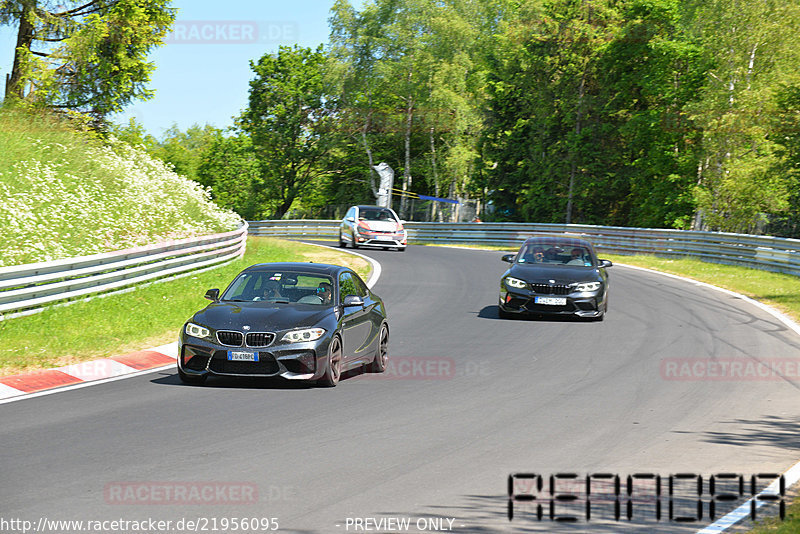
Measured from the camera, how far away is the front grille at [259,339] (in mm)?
11555

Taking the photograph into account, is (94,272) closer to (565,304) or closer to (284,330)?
(284,330)

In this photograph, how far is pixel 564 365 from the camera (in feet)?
46.3

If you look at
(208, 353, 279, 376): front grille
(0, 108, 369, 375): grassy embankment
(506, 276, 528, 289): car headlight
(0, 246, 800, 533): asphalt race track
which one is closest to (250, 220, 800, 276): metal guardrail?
(0, 108, 369, 375): grassy embankment

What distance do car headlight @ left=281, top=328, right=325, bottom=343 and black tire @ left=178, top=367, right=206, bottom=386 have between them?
1.15m

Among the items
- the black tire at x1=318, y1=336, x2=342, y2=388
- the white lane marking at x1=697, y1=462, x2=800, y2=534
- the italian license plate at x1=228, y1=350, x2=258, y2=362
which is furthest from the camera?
the black tire at x1=318, y1=336, x2=342, y2=388

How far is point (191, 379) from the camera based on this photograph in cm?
1218

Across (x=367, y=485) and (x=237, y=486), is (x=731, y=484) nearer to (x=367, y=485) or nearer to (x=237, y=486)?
(x=367, y=485)

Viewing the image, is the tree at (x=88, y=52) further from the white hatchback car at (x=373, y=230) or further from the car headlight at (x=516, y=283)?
the car headlight at (x=516, y=283)

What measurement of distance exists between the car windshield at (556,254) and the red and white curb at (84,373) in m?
8.17

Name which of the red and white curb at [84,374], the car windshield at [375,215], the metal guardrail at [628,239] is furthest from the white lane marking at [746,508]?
the car windshield at [375,215]

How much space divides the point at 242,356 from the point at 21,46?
1146 inches

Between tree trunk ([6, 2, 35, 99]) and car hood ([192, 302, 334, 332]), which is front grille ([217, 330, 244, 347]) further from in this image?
tree trunk ([6, 2, 35, 99])

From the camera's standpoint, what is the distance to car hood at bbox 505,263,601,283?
19.2 meters

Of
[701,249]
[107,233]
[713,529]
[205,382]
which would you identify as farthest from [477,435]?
[701,249]
